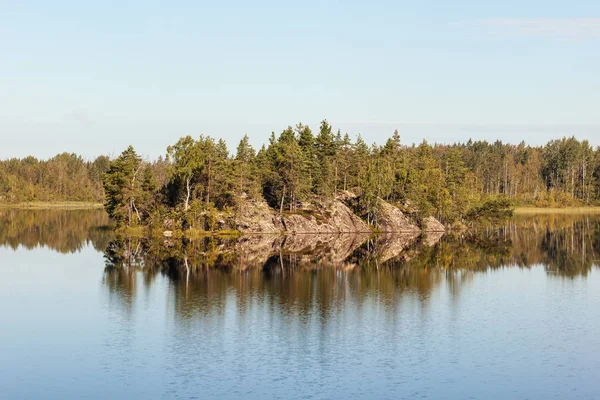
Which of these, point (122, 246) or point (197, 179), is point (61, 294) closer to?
point (122, 246)

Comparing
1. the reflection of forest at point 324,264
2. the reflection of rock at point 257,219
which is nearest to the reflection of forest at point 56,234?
the reflection of forest at point 324,264

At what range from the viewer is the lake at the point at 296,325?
41.1m

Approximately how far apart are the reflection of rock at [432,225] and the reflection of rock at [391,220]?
131 inches

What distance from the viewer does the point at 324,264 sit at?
96062 mm

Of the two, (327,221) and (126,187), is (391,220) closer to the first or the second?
(327,221)

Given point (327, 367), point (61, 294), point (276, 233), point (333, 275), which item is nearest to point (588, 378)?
point (327, 367)

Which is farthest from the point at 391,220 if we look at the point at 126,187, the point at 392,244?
the point at 126,187

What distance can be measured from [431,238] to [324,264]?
2012 inches

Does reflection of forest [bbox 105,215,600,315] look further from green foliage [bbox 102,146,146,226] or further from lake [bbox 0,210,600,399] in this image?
green foliage [bbox 102,146,146,226]

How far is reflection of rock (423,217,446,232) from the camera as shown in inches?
6179

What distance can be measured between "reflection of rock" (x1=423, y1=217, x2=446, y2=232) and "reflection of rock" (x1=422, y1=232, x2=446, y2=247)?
2.85 m

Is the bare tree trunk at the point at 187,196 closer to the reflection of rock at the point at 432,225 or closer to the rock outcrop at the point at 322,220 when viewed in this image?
the rock outcrop at the point at 322,220

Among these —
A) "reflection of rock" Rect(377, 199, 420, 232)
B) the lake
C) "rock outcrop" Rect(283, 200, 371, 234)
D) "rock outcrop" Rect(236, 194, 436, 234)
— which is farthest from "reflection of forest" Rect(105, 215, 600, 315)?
"reflection of rock" Rect(377, 199, 420, 232)

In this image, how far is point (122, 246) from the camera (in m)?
115
